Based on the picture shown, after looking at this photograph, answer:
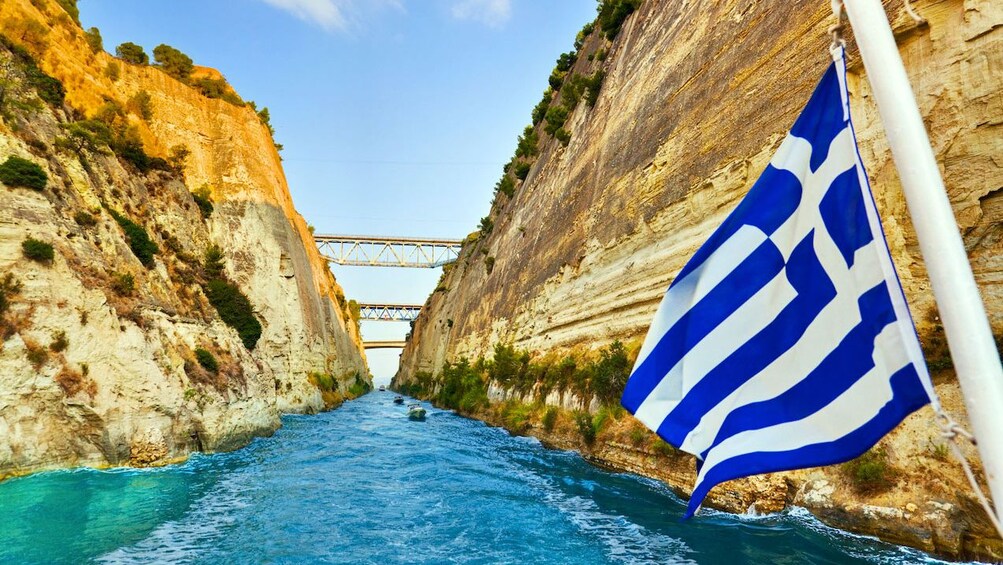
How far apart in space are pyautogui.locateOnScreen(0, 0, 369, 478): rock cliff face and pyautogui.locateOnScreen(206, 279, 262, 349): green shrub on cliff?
737 millimetres

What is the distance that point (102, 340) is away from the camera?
11359 millimetres

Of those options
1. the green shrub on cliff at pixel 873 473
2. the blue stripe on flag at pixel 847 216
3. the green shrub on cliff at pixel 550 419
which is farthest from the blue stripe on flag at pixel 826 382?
the green shrub on cliff at pixel 550 419

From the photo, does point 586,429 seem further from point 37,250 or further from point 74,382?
point 37,250

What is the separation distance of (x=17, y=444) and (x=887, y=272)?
13200mm

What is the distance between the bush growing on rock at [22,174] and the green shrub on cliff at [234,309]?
39.2 feet

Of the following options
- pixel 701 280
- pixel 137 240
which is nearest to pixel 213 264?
pixel 137 240

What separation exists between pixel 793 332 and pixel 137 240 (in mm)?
18054

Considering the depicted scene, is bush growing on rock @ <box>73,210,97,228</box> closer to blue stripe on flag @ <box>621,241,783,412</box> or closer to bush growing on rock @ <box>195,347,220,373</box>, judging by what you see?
bush growing on rock @ <box>195,347,220,373</box>

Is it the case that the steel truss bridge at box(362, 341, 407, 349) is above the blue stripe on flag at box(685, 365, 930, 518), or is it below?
above

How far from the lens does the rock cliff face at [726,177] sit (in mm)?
5961

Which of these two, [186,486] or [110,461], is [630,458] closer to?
[186,486]

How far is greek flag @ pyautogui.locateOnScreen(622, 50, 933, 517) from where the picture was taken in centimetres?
239

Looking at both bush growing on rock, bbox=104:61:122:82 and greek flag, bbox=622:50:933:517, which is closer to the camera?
greek flag, bbox=622:50:933:517

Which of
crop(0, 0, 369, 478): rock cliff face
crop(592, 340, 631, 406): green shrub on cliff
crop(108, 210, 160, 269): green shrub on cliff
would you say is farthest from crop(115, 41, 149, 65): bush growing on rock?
crop(592, 340, 631, 406): green shrub on cliff
